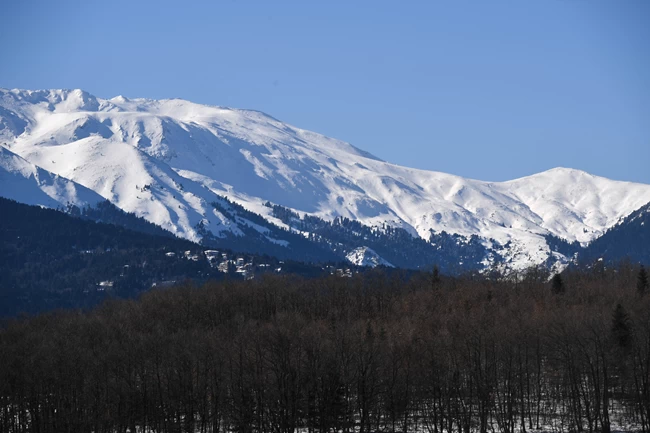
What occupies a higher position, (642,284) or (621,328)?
(642,284)

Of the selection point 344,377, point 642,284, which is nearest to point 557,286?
point 642,284

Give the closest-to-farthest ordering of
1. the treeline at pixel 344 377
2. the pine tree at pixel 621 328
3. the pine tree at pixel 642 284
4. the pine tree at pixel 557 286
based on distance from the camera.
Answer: the treeline at pixel 344 377
the pine tree at pixel 621 328
the pine tree at pixel 642 284
the pine tree at pixel 557 286

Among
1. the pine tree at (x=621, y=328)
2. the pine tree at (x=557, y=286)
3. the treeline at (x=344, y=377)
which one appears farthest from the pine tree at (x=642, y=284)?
the pine tree at (x=621, y=328)

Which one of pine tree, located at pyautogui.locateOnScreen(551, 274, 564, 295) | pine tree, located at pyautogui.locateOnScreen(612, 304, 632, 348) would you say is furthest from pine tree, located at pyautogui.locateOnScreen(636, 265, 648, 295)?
pine tree, located at pyautogui.locateOnScreen(612, 304, 632, 348)

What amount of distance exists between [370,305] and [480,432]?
7285 cm

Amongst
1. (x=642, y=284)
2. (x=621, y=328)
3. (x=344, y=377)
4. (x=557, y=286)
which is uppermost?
(x=557, y=286)

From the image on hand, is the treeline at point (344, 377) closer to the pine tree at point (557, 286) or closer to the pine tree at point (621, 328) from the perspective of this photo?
the pine tree at point (621, 328)

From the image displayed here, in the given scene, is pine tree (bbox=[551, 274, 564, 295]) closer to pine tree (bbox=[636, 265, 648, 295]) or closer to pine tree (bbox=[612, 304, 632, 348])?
pine tree (bbox=[636, 265, 648, 295])

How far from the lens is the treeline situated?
11569 centimetres

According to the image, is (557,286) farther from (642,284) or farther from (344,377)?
(344,377)

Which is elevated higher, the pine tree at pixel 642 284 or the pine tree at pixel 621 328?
the pine tree at pixel 642 284

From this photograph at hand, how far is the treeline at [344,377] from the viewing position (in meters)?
116

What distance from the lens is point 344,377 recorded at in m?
117

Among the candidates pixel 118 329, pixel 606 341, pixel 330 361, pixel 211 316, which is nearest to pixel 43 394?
pixel 118 329
